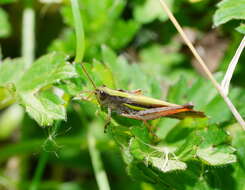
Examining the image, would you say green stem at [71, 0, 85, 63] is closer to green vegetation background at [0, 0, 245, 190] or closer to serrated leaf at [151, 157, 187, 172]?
green vegetation background at [0, 0, 245, 190]

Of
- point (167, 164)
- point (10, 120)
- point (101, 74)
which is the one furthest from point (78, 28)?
point (10, 120)

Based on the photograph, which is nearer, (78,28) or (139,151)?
(139,151)

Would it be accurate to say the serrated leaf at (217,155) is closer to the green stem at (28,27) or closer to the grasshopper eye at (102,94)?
the grasshopper eye at (102,94)

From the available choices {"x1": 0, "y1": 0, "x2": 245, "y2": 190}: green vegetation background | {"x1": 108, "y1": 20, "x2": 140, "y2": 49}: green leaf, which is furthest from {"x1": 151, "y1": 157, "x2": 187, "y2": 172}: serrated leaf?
{"x1": 108, "y1": 20, "x2": 140, "y2": 49}: green leaf

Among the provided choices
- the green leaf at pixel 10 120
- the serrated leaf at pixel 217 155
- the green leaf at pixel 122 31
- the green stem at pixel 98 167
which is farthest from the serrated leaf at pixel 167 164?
the green leaf at pixel 10 120

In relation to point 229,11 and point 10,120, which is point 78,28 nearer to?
point 229,11

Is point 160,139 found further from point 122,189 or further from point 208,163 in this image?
point 122,189

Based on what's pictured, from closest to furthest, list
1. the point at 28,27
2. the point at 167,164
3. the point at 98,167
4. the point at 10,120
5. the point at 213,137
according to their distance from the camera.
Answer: the point at 167,164, the point at 213,137, the point at 98,167, the point at 28,27, the point at 10,120
